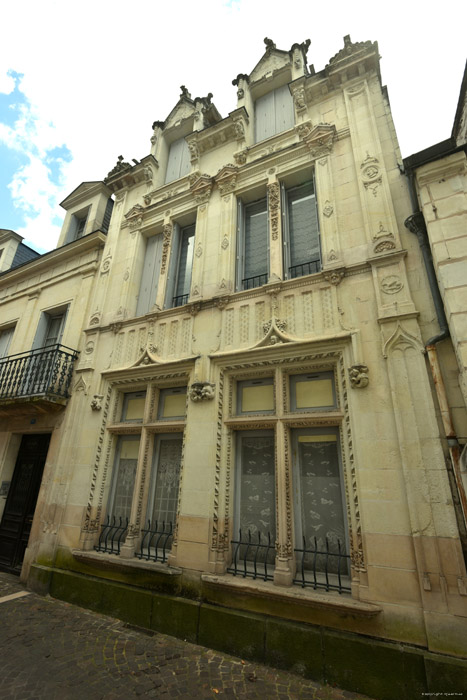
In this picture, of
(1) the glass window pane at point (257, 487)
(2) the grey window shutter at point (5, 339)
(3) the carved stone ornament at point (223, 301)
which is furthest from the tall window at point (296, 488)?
(2) the grey window shutter at point (5, 339)

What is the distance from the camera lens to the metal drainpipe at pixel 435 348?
352cm

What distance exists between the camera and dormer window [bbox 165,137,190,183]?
357 inches

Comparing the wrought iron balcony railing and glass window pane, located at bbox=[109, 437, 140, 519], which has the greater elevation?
the wrought iron balcony railing

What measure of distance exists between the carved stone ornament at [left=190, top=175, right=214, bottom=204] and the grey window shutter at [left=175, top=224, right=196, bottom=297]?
2.53 feet

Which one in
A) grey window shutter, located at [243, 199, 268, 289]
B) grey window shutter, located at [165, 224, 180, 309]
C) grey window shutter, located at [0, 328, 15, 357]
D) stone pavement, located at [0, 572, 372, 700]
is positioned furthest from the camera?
grey window shutter, located at [0, 328, 15, 357]

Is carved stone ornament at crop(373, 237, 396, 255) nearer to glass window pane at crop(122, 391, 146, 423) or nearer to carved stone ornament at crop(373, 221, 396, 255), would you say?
carved stone ornament at crop(373, 221, 396, 255)

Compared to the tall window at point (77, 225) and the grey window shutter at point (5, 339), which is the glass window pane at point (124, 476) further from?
the tall window at point (77, 225)

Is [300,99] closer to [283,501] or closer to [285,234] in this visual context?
[285,234]

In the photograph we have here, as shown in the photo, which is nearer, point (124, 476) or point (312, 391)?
point (312, 391)

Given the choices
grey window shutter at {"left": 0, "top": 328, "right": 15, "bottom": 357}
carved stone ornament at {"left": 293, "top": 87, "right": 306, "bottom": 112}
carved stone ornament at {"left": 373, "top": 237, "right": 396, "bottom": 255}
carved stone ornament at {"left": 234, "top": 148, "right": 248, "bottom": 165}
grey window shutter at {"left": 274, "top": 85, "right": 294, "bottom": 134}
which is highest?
grey window shutter at {"left": 274, "top": 85, "right": 294, "bottom": 134}

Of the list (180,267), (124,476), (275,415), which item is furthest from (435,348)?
(124,476)

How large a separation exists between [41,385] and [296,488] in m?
6.39

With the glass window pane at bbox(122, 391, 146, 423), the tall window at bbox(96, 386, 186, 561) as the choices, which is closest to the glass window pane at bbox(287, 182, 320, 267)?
the tall window at bbox(96, 386, 186, 561)

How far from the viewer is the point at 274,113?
8008mm
